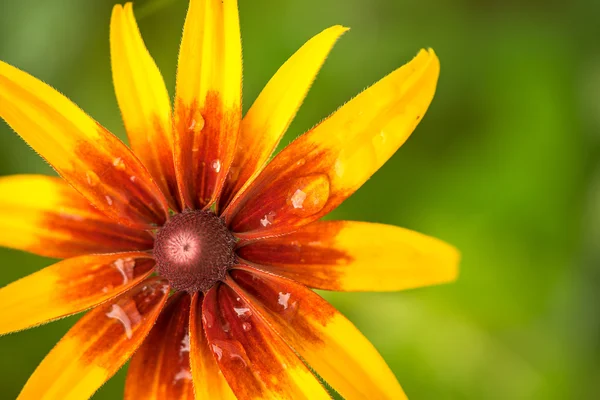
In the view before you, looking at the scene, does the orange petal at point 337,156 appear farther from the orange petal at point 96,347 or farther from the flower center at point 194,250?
the orange petal at point 96,347

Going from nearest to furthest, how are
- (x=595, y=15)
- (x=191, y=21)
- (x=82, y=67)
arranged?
(x=191, y=21), (x=82, y=67), (x=595, y=15)

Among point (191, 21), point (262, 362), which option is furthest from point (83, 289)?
point (191, 21)

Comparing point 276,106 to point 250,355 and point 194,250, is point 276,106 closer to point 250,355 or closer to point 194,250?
point 194,250

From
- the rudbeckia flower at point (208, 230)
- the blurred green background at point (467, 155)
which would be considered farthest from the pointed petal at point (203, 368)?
the blurred green background at point (467, 155)

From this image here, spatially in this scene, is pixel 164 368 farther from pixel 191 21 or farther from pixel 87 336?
pixel 191 21

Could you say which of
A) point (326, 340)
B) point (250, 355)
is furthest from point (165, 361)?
point (326, 340)

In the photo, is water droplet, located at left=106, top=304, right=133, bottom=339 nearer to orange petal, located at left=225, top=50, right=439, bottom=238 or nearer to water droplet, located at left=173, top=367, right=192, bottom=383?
water droplet, located at left=173, top=367, right=192, bottom=383

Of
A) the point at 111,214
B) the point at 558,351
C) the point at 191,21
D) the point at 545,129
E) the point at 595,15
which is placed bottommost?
the point at 558,351
